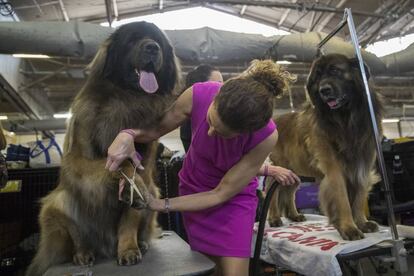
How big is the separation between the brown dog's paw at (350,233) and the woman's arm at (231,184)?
688 mm

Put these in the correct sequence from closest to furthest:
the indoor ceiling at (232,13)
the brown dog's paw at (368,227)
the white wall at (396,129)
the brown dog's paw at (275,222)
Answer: the brown dog's paw at (368,227) < the brown dog's paw at (275,222) < the indoor ceiling at (232,13) < the white wall at (396,129)

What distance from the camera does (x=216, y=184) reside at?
6.10ft

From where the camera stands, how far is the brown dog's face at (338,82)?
235 centimetres

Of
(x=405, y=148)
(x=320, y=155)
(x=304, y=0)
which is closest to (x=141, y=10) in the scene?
(x=304, y=0)

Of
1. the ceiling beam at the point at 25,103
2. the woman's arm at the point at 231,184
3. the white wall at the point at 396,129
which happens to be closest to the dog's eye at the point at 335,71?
the woman's arm at the point at 231,184

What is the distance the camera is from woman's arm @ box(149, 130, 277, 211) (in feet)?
5.55

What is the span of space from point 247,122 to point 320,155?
1.10 metres

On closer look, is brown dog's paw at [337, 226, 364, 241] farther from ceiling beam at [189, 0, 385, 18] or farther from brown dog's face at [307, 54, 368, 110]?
ceiling beam at [189, 0, 385, 18]

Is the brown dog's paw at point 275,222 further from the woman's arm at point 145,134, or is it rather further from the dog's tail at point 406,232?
the woman's arm at point 145,134

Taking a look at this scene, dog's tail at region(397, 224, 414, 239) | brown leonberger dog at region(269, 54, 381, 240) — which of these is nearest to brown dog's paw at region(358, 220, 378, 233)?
brown leonberger dog at region(269, 54, 381, 240)

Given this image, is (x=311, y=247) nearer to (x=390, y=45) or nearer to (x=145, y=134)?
(x=145, y=134)

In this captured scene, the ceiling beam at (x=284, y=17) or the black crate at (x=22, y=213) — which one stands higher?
the ceiling beam at (x=284, y=17)

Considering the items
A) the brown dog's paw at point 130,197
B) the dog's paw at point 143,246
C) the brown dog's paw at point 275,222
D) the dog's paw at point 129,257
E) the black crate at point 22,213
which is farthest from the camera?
the black crate at point 22,213

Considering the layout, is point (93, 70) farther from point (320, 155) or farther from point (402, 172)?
point (402, 172)
